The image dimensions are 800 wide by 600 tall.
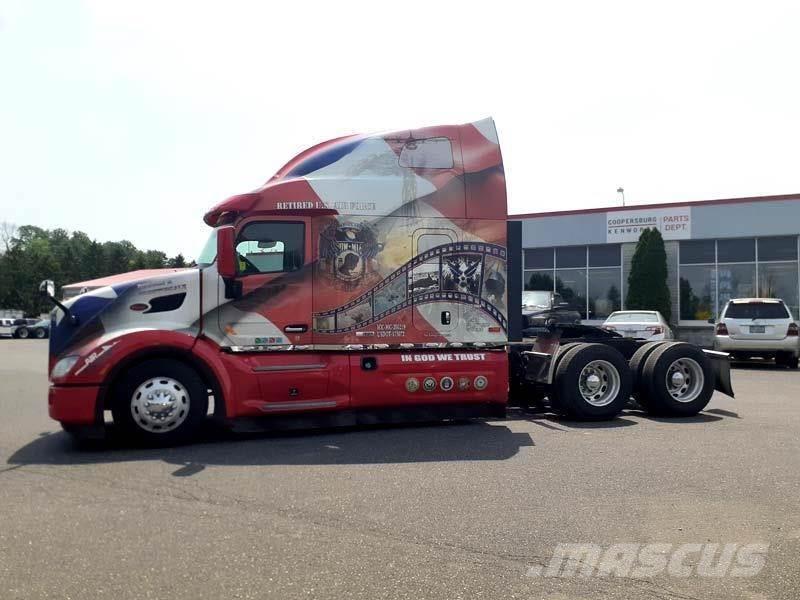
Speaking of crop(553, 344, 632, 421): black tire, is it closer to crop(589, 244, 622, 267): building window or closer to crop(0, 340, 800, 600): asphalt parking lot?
crop(0, 340, 800, 600): asphalt parking lot

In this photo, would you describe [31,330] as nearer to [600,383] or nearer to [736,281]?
[736,281]

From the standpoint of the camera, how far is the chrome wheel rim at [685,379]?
9.61 metres

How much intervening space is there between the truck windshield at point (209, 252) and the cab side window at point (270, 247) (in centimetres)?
30

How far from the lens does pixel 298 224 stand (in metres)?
8.18

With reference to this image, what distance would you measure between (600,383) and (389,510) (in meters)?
5.05

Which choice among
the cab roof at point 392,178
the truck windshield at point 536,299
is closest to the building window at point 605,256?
the truck windshield at point 536,299

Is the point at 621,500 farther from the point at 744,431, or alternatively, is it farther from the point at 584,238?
the point at 584,238

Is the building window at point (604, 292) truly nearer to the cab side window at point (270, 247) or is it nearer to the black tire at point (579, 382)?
the black tire at point (579, 382)

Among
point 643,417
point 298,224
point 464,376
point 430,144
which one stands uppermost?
point 430,144

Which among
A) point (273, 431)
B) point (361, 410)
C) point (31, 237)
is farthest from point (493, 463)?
point (31, 237)

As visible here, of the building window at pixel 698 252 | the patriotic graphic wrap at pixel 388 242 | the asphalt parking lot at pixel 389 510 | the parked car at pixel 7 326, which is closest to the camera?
the asphalt parking lot at pixel 389 510

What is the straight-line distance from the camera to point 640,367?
383 inches

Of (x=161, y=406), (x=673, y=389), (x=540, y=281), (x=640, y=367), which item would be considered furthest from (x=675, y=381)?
(x=540, y=281)

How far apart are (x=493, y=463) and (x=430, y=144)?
3.89m
